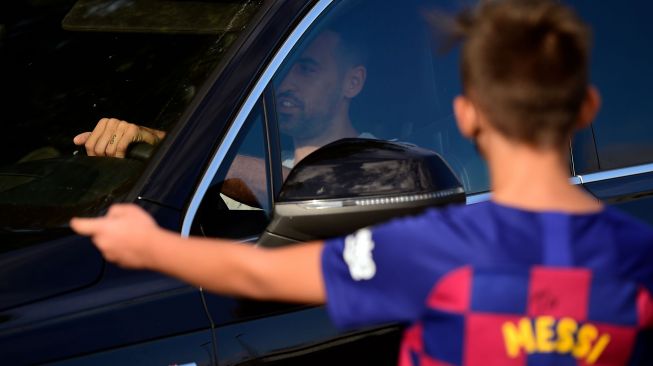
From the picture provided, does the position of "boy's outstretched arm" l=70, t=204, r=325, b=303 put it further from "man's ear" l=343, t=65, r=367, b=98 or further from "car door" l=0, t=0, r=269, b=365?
"man's ear" l=343, t=65, r=367, b=98

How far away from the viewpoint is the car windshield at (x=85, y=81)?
2.86 m

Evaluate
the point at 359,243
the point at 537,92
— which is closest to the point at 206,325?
the point at 359,243

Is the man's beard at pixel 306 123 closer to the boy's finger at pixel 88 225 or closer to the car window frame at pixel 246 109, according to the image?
the car window frame at pixel 246 109

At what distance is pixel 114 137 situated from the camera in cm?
305

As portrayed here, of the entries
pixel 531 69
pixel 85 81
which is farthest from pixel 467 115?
pixel 85 81

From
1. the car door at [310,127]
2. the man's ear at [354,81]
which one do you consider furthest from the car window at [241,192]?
the man's ear at [354,81]

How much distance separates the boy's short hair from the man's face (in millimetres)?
1006

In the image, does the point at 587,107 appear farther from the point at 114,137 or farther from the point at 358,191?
the point at 114,137

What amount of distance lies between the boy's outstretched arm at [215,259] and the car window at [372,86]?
2.89 feet

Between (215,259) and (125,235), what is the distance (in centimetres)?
15

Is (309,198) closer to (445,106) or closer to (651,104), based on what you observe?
(445,106)

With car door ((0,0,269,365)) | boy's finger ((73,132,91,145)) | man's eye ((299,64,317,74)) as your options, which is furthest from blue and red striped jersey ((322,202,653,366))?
boy's finger ((73,132,91,145))

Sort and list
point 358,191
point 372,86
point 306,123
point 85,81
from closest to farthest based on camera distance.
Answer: point 358,191
point 306,123
point 372,86
point 85,81

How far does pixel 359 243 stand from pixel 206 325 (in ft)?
2.56
